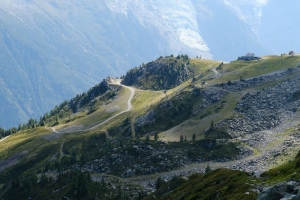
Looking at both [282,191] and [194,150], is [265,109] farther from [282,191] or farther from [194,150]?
[282,191]

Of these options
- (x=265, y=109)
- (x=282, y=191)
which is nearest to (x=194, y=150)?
(x=265, y=109)

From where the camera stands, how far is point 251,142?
454 feet

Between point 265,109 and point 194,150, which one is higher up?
point 265,109

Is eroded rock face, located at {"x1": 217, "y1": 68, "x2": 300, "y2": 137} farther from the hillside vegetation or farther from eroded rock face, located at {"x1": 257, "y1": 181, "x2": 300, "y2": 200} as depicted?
eroded rock face, located at {"x1": 257, "y1": 181, "x2": 300, "y2": 200}

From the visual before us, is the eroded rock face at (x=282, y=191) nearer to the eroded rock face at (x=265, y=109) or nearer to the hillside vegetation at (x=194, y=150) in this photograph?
the hillside vegetation at (x=194, y=150)

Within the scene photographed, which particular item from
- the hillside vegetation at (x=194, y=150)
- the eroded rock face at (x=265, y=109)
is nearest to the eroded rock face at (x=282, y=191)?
the hillside vegetation at (x=194, y=150)

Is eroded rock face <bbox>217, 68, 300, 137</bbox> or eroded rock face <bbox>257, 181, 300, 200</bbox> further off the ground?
eroded rock face <bbox>217, 68, 300, 137</bbox>

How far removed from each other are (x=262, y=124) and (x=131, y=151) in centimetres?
4826

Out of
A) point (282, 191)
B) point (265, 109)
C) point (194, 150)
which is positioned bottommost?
point (194, 150)

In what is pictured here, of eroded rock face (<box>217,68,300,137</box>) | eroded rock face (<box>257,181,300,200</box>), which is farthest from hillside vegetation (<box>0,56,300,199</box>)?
eroded rock face (<box>257,181,300,200</box>)

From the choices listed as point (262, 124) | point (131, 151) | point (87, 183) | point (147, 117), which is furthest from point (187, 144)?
point (147, 117)

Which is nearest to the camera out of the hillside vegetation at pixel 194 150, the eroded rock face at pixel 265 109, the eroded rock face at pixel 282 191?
the eroded rock face at pixel 282 191

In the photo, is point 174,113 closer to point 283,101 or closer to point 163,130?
point 163,130

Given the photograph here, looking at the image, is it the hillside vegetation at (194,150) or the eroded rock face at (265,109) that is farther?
the eroded rock face at (265,109)
